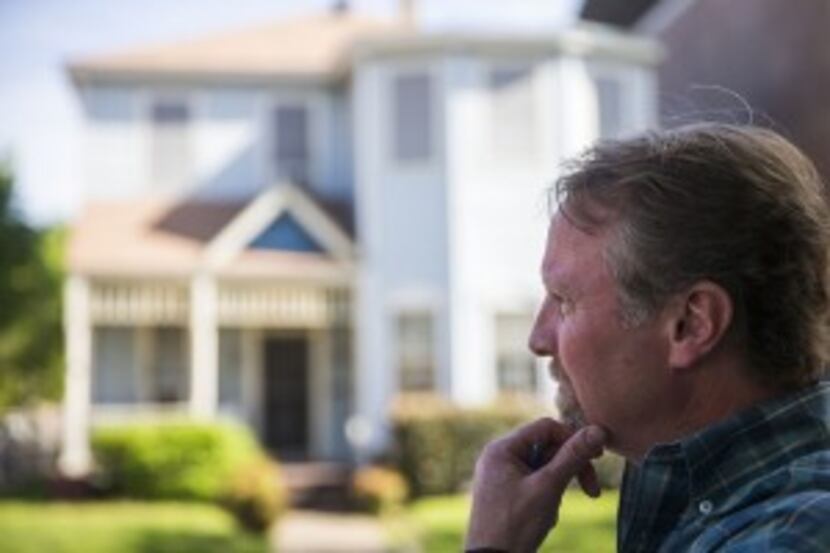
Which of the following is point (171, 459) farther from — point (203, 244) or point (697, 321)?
point (697, 321)

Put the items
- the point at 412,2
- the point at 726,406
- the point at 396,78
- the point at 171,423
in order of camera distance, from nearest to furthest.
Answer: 1. the point at 726,406
2. the point at 171,423
3. the point at 396,78
4. the point at 412,2

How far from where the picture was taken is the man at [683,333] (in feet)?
3.76

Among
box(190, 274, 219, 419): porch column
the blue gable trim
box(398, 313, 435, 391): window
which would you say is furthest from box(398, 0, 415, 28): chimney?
box(190, 274, 219, 419): porch column

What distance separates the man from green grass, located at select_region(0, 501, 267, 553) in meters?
7.46

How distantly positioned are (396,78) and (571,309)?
14127 millimetres

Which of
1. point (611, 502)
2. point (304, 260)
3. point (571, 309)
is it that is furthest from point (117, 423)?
point (571, 309)

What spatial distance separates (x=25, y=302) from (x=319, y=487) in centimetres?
544

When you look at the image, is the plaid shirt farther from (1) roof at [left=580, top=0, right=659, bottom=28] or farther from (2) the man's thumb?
(1) roof at [left=580, top=0, right=659, bottom=28]


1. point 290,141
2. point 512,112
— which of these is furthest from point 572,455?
point 290,141

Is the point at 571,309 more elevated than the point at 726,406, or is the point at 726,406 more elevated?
the point at 571,309

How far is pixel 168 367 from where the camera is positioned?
16.3 metres

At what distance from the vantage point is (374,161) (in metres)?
15.2

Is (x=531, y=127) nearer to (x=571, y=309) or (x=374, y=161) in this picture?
(x=374, y=161)

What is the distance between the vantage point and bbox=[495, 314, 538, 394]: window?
14.9m
